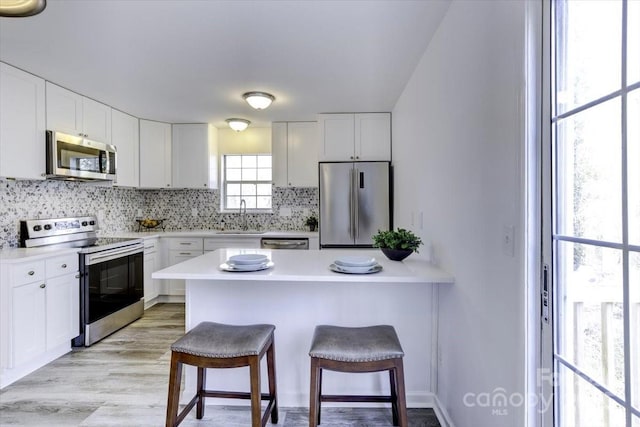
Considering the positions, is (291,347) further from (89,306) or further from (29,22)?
(29,22)

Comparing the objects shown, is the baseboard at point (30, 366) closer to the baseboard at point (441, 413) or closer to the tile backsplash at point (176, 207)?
the tile backsplash at point (176, 207)

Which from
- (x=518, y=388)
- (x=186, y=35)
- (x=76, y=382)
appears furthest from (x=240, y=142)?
(x=518, y=388)

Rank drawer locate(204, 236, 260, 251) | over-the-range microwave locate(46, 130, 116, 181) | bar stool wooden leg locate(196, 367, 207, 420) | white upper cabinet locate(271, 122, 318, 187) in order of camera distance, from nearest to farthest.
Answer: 1. bar stool wooden leg locate(196, 367, 207, 420)
2. over-the-range microwave locate(46, 130, 116, 181)
3. drawer locate(204, 236, 260, 251)
4. white upper cabinet locate(271, 122, 318, 187)

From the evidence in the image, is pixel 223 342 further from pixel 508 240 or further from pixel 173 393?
pixel 508 240

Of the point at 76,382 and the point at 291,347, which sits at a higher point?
the point at 291,347

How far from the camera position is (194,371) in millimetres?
2049

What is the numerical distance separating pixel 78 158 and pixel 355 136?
2931mm

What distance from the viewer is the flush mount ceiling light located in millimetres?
1193

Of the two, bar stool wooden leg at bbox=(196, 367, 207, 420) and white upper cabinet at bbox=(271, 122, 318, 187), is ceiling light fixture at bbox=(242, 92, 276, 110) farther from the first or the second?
bar stool wooden leg at bbox=(196, 367, 207, 420)

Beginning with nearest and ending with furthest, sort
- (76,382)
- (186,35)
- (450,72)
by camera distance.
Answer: (450,72) < (186,35) < (76,382)

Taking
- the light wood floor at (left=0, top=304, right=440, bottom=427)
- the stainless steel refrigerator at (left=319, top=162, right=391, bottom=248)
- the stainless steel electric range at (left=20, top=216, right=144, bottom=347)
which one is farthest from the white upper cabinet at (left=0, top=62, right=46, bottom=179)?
the stainless steel refrigerator at (left=319, top=162, right=391, bottom=248)

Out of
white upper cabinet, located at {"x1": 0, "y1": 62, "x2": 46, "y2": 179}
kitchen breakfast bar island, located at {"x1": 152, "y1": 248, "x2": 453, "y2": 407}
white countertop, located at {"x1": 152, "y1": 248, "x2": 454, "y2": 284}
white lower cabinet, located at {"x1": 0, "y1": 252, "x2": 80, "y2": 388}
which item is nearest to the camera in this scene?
white countertop, located at {"x1": 152, "y1": 248, "x2": 454, "y2": 284}

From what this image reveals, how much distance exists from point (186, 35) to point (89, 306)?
8.23ft

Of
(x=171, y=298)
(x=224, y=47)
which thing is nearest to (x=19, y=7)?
(x=224, y=47)
